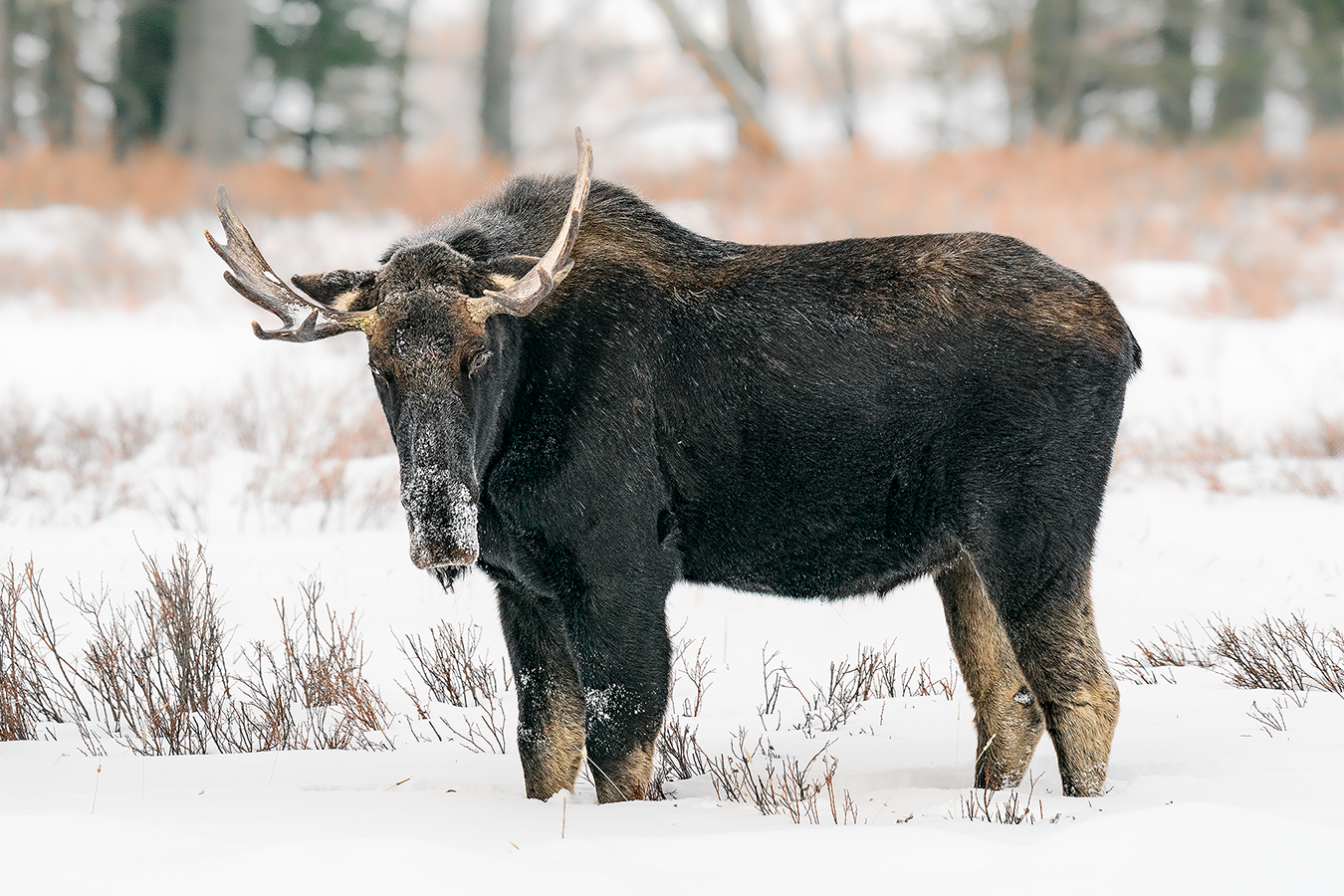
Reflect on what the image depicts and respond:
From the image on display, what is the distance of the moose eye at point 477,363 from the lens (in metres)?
4.12

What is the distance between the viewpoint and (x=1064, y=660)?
4.53 meters

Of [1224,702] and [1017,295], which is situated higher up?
[1017,295]

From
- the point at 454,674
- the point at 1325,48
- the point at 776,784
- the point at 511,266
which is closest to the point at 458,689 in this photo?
the point at 454,674

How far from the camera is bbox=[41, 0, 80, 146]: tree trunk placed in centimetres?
2100

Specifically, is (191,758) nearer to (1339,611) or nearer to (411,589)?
(411,589)

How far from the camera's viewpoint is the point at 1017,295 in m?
4.62

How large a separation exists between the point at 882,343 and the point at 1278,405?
871 centimetres

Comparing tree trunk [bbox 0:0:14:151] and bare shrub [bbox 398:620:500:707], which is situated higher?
tree trunk [bbox 0:0:14:151]

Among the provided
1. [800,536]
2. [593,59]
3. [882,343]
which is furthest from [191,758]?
[593,59]

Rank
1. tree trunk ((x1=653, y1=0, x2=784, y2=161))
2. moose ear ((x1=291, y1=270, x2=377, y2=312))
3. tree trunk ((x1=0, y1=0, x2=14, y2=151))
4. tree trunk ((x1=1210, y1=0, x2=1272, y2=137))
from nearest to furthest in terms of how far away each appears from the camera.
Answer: moose ear ((x1=291, y1=270, x2=377, y2=312)) → tree trunk ((x1=0, y1=0, x2=14, y2=151)) → tree trunk ((x1=653, y1=0, x2=784, y2=161)) → tree trunk ((x1=1210, y1=0, x2=1272, y2=137))

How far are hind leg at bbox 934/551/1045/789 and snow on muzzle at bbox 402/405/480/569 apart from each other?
6.47 feet

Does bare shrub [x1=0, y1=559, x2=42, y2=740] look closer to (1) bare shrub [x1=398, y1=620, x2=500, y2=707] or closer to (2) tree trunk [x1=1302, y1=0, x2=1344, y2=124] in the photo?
(1) bare shrub [x1=398, y1=620, x2=500, y2=707]

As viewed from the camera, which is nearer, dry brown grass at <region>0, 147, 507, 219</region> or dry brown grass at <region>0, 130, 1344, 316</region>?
dry brown grass at <region>0, 130, 1344, 316</region>

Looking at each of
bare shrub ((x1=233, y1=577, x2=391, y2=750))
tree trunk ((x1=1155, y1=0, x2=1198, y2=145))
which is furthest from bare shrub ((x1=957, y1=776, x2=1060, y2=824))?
tree trunk ((x1=1155, y1=0, x2=1198, y2=145))
